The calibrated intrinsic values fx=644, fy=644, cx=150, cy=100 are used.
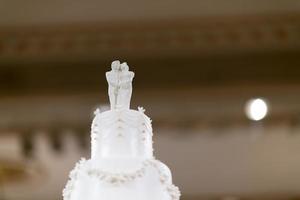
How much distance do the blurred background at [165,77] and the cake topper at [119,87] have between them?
4.65m

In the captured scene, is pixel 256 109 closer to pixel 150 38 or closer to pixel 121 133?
pixel 150 38

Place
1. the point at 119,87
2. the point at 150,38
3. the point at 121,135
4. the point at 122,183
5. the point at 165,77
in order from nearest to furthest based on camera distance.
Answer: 1. the point at 122,183
2. the point at 121,135
3. the point at 119,87
4. the point at 150,38
5. the point at 165,77

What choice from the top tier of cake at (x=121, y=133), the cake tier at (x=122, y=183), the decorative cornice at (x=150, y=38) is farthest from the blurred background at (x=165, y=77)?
the cake tier at (x=122, y=183)

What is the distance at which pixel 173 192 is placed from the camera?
235 centimetres

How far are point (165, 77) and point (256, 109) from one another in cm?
134

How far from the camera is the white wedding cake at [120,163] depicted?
7.41ft

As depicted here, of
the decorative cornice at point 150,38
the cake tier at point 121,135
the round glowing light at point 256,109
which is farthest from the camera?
the round glowing light at point 256,109

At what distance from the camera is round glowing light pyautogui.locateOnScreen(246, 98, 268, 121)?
8430 millimetres

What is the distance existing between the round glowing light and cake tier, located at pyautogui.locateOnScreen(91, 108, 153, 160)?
6.12 meters

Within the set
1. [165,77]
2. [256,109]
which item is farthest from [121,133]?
[256,109]

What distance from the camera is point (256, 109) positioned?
28.1 feet

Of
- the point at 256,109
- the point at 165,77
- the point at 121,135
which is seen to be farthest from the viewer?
the point at 256,109

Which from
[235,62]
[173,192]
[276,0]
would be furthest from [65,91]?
[173,192]

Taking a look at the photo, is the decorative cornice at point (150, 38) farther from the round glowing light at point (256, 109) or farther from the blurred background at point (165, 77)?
the round glowing light at point (256, 109)
